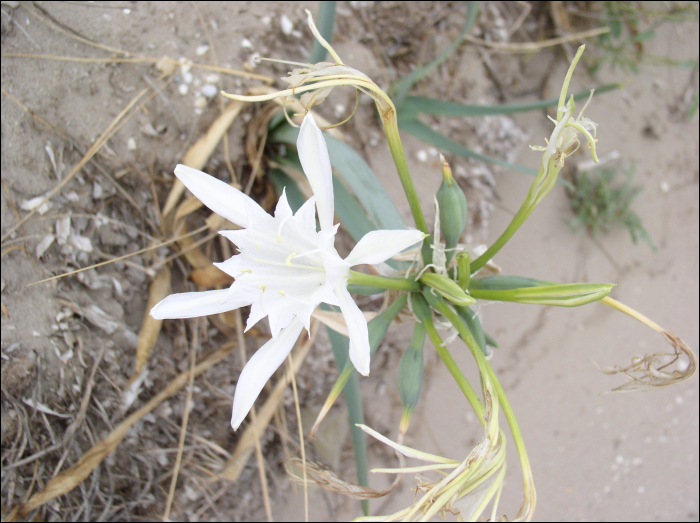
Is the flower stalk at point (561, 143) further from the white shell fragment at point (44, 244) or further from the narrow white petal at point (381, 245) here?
the white shell fragment at point (44, 244)

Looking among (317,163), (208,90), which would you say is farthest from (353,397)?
(208,90)

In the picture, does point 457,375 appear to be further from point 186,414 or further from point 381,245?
point 186,414

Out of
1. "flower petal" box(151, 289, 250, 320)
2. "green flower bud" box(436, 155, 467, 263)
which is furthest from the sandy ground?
"green flower bud" box(436, 155, 467, 263)

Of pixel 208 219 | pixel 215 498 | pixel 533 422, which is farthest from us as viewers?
pixel 533 422

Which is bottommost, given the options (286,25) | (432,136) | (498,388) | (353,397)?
(353,397)

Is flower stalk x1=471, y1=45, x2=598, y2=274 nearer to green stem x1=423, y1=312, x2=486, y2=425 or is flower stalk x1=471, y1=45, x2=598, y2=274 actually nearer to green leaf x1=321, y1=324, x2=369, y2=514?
green stem x1=423, y1=312, x2=486, y2=425

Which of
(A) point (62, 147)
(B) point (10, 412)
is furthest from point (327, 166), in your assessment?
(B) point (10, 412)

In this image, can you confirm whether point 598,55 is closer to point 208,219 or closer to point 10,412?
point 208,219
